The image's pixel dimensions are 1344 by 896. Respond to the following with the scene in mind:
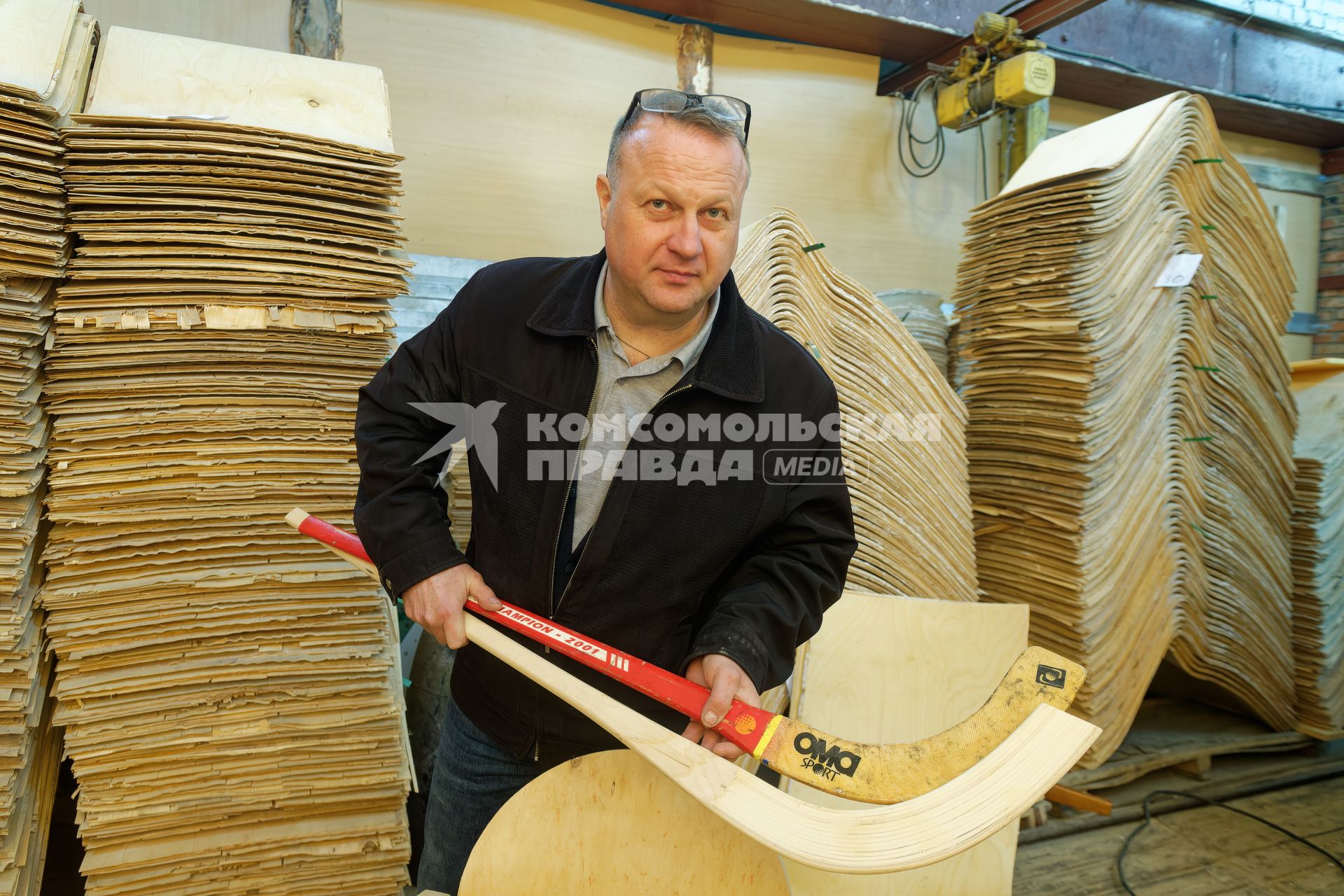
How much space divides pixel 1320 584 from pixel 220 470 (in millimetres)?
4262

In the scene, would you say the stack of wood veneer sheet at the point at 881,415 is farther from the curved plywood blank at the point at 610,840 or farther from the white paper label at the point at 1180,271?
the curved plywood blank at the point at 610,840

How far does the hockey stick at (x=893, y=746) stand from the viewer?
1.17 meters

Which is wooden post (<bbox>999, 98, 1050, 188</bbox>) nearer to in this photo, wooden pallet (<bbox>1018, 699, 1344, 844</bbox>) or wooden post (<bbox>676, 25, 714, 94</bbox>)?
wooden post (<bbox>676, 25, 714, 94</bbox>)

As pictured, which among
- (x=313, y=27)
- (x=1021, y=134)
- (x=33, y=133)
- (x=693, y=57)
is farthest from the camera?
(x=1021, y=134)

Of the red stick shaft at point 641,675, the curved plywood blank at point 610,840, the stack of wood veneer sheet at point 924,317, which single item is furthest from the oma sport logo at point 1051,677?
the stack of wood veneer sheet at point 924,317

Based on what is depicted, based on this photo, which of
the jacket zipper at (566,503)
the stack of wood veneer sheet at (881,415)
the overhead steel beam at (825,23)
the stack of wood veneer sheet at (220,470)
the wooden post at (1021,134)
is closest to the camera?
the jacket zipper at (566,503)

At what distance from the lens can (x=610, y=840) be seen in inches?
51.8

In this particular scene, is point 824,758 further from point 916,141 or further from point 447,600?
point 916,141

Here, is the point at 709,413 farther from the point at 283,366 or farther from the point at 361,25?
the point at 361,25

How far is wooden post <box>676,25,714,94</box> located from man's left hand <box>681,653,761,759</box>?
126 inches

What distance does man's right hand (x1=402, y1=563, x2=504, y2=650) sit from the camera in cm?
142

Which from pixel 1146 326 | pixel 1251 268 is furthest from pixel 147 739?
pixel 1251 268

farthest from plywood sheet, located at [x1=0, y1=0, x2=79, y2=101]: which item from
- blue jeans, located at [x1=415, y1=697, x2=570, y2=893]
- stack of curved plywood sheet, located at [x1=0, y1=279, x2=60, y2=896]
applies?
blue jeans, located at [x1=415, y1=697, x2=570, y2=893]

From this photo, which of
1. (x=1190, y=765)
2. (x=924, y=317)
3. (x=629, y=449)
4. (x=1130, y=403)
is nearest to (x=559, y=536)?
(x=629, y=449)
